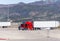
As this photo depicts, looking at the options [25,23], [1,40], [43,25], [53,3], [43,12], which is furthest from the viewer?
[43,12]

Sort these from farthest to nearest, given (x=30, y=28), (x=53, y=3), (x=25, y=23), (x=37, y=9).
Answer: (x=37, y=9)
(x=53, y=3)
(x=25, y=23)
(x=30, y=28)

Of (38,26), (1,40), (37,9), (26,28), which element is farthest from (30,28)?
(37,9)

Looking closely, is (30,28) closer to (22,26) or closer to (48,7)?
(22,26)

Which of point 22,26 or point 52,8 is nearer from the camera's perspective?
point 22,26

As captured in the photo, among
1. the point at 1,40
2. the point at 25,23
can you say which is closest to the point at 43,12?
the point at 25,23

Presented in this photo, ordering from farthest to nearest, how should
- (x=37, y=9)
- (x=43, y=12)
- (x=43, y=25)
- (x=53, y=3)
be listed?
(x=37, y=9) < (x=43, y=12) < (x=53, y=3) < (x=43, y=25)

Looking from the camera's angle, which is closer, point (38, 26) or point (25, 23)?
point (38, 26)

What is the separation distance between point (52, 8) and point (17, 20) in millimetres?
7749

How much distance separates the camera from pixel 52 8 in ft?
160

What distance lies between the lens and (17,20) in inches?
1934

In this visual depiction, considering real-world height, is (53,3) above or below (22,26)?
above

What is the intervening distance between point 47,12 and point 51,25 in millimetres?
17376

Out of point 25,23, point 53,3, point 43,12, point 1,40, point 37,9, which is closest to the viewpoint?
point 1,40

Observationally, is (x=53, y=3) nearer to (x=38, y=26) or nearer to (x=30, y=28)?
(x=30, y=28)
